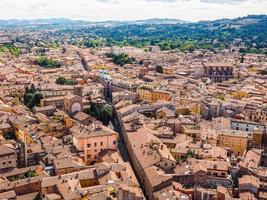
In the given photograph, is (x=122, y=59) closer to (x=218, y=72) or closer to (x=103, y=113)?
(x=218, y=72)

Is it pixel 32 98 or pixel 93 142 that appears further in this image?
pixel 32 98

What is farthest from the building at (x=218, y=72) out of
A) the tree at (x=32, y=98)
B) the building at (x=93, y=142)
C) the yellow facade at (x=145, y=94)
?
the building at (x=93, y=142)

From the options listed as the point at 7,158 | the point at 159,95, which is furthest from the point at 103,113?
the point at 7,158

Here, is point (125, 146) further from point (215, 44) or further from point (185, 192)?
point (215, 44)

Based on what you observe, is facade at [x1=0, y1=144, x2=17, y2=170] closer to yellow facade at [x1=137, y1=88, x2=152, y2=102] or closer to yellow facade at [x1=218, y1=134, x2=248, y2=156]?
yellow facade at [x1=218, y1=134, x2=248, y2=156]

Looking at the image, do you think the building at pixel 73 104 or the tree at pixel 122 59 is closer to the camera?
the building at pixel 73 104

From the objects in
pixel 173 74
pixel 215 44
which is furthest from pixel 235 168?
pixel 215 44

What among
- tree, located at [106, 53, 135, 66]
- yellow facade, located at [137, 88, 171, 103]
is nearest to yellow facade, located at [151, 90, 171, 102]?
yellow facade, located at [137, 88, 171, 103]

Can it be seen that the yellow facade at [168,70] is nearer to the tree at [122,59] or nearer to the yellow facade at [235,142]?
the tree at [122,59]

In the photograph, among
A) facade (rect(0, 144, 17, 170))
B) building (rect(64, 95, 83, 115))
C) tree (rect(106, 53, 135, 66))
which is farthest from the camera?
tree (rect(106, 53, 135, 66))
